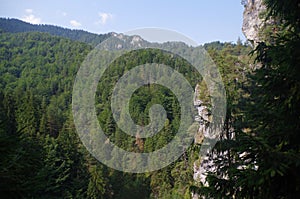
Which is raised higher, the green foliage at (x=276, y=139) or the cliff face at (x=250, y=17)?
the cliff face at (x=250, y=17)

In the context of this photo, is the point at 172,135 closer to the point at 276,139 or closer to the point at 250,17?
the point at 250,17

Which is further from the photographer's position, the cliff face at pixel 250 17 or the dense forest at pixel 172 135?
the cliff face at pixel 250 17

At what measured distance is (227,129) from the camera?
26.4 ft

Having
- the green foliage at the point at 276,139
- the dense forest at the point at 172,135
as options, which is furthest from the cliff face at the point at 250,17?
the green foliage at the point at 276,139

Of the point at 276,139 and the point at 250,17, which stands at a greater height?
the point at 250,17

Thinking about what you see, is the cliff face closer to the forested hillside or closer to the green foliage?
the forested hillside

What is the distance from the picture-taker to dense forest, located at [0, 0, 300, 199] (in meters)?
3.60

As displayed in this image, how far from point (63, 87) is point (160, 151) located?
213 feet

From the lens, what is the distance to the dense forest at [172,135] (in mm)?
3598

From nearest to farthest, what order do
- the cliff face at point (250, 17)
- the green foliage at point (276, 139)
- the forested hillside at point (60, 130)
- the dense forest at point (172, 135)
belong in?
the green foliage at point (276, 139) → the dense forest at point (172, 135) → the forested hillside at point (60, 130) → the cliff face at point (250, 17)

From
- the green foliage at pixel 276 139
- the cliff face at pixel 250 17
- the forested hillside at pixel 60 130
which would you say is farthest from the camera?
the cliff face at pixel 250 17

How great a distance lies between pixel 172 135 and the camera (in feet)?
164

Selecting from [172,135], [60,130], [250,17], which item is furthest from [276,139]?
[172,135]

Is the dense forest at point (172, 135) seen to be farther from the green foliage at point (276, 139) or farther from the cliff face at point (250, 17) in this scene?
the cliff face at point (250, 17)
